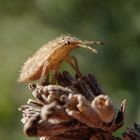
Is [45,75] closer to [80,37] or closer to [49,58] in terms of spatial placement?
[49,58]

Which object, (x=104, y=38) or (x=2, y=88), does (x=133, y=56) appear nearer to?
(x=104, y=38)

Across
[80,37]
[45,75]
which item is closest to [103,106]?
[45,75]

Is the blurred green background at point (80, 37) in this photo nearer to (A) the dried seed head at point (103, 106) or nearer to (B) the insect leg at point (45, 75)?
(B) the insect leg at point (45, 75)

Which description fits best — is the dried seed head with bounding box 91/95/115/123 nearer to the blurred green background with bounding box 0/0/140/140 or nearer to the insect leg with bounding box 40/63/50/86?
the insect leg with bounding box 40/63/50/86

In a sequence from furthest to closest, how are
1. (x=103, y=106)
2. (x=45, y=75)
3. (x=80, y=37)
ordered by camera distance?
(x=80, y=37) < (x=45, y=75) < (x=103, y=106)

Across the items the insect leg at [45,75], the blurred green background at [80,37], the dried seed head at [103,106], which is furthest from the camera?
the blurred green background at [80,37]

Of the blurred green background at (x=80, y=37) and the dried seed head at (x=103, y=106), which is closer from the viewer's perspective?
the dried seed head at (x=103, y=106)

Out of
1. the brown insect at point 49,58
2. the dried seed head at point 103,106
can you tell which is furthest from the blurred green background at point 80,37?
the dried seed head at point 103,106
